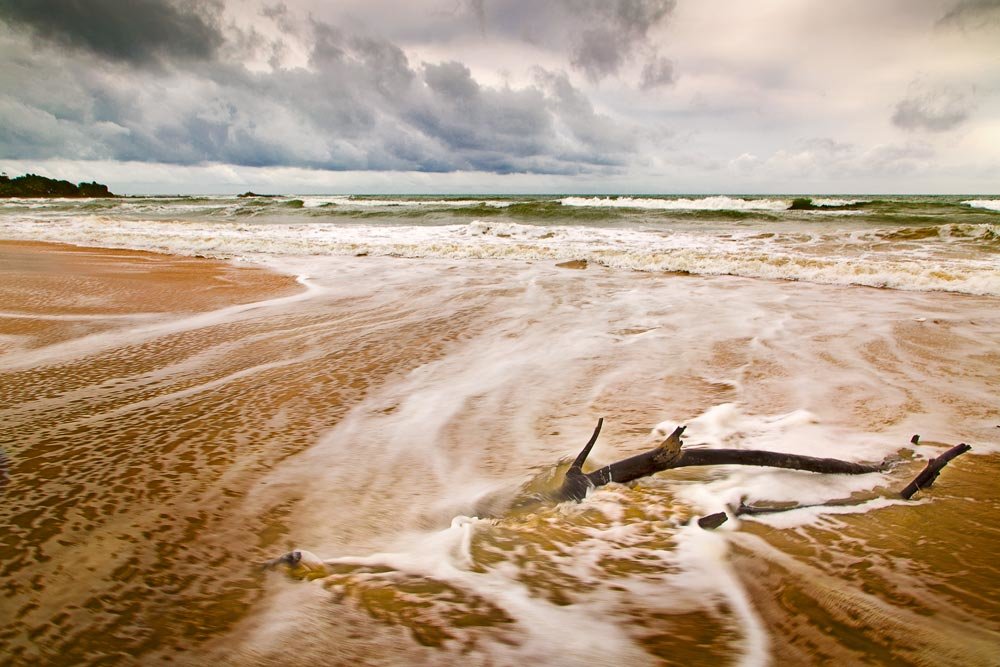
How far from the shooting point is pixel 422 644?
4.27ft

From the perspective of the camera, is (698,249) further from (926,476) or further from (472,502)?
(472,502)

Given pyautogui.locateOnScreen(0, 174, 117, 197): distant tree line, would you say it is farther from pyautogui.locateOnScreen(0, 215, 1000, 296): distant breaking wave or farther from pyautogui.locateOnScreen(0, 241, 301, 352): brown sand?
pyautogui.locateOnScreen(0, 241, 301, 352): brown sand

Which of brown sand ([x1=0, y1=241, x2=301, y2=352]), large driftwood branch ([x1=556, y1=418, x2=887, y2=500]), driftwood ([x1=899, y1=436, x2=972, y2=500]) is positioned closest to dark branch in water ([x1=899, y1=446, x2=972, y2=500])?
driftwood ([x1=899, y1=436, x2=972, y2=500])

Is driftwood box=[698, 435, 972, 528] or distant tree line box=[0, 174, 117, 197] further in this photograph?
distant tree line box=[0, 174, 117, 197]

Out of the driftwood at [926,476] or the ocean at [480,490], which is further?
the driftwood at [926,476]

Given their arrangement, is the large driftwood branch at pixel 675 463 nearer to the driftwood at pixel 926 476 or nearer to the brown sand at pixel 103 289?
the driftwood at pixel 926 476

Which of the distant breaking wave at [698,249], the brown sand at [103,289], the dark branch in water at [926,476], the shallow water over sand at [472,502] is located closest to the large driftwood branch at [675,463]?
the shallow water over sand at [472,502]

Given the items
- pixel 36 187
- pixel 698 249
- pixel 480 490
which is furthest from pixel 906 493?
pixel 36 187

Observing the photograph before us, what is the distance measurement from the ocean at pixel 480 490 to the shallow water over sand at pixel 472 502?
0.01m

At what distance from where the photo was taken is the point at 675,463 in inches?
73.4

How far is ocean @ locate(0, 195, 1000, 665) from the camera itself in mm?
1347

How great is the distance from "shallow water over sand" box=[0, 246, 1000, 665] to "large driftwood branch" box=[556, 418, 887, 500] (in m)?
0.07

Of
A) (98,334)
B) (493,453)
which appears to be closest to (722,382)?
(493,453)

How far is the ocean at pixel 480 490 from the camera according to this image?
1.35 m
